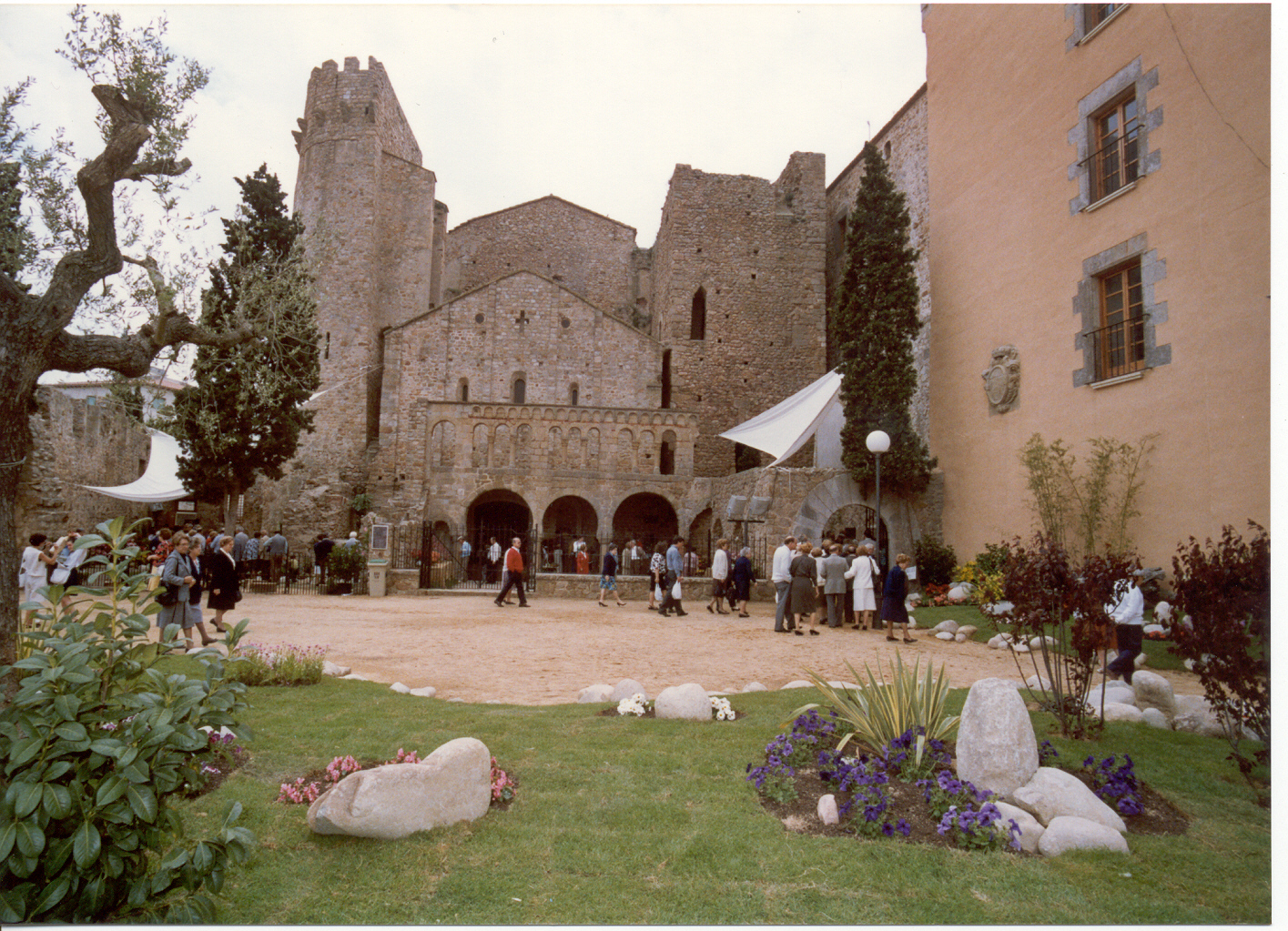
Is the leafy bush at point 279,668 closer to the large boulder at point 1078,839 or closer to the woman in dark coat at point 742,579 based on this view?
the large boulder at point 1078,839

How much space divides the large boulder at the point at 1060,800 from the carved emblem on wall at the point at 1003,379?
10.5 metres

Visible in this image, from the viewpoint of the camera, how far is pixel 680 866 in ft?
11.3

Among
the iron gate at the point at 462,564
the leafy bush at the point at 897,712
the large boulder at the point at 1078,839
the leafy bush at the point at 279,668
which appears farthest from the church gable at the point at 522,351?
the large boulder at the point at 1078,839

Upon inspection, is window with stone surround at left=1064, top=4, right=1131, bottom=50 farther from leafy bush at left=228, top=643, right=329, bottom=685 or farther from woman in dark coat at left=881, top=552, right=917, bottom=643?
leafy bush at left=228, top=643, right=329, bottom=685

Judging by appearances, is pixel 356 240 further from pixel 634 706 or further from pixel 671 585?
pixel 634 706

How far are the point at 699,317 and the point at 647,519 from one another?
9319mm

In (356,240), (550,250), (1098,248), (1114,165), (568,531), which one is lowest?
(568,531)

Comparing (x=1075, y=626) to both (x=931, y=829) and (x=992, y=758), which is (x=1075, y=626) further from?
(x=931, y=829)

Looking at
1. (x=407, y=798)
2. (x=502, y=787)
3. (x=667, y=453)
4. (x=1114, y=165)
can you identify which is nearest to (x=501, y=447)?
(x=667, y=453)

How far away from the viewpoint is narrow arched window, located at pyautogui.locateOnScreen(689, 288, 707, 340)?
30.4 metres

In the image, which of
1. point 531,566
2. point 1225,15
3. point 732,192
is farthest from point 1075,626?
point 732,192

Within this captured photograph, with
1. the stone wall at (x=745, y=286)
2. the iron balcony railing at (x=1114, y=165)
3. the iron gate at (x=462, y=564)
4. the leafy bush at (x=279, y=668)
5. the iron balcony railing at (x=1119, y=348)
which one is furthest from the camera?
the stone wall at (x=745, y=286)

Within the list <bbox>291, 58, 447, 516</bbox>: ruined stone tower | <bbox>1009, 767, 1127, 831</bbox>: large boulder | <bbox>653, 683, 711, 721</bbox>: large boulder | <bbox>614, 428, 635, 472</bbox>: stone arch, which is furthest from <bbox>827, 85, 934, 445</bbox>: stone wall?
<bbox>291, 58, 447, 516</bbox>: ruined stone tower

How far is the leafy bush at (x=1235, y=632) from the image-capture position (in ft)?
14.8
